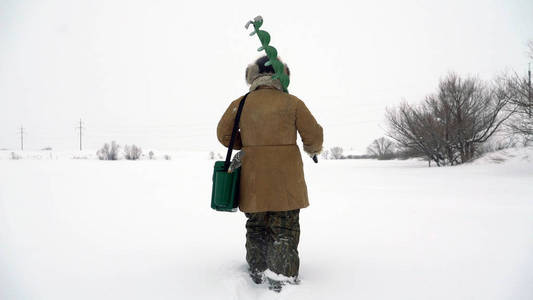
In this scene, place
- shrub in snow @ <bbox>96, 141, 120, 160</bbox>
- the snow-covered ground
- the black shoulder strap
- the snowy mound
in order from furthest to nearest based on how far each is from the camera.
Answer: shrub in snow @ <bbox>96, 141, 120, 160</bbox>
the snowy mound
the black shoulder strap
the snow-covered ground

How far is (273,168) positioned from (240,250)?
50.5 inches

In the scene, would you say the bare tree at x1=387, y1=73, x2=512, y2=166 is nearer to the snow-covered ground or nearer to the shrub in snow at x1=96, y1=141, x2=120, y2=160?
the snow-covered ground

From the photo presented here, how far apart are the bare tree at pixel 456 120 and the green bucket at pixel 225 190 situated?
56.3ft

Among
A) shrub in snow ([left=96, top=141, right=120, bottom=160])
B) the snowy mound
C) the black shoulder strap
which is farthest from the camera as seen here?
shrub in snow ([left=96, top=141, right=120, bottom=160])

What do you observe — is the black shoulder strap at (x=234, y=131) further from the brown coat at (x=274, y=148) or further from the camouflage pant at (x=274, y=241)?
the camouflage pant at (x=274, y=241)

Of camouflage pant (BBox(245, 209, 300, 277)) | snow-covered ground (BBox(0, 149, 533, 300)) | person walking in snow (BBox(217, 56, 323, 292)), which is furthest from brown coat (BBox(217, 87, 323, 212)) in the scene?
snow-covered ground (BBox(0, 149, 533, 300))

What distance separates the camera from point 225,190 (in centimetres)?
228

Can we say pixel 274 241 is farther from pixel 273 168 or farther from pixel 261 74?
pixel 261 74

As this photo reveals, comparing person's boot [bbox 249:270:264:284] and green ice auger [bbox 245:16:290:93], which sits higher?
green ice auger [bbox 245:16:290:93]

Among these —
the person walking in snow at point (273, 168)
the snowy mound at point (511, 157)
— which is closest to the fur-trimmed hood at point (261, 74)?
the person walking in snow at point (273, 168)

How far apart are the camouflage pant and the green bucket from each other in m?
0.21

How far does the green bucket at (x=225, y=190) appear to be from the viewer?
2.28 metres

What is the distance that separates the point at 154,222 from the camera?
4.41 metres

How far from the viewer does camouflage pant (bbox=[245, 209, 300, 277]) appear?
2207 millimetres
